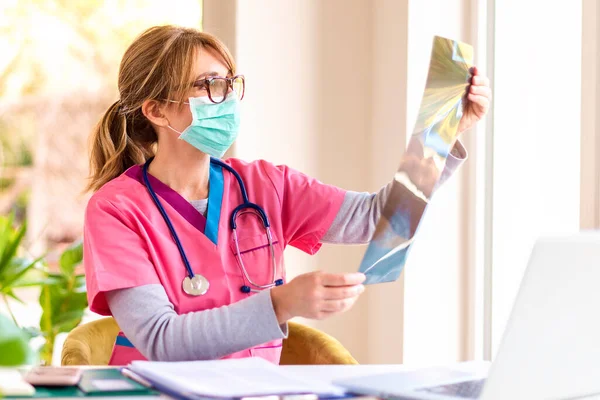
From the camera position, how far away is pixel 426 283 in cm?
225

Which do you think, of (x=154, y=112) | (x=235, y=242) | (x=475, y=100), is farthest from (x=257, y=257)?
(x=475, y=100)

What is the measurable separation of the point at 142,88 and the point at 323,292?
2.44ft

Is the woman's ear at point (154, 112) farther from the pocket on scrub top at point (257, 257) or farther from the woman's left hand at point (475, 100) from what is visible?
the woman's left hand at point (475, 100)

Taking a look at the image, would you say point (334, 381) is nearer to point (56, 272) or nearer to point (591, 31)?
point (591, 31)

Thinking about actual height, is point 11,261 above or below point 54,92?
below

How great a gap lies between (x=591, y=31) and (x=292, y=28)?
102 cm

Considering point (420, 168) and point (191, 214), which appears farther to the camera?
point (191, 214)

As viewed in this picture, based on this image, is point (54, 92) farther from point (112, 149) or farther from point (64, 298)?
point (112, 149)

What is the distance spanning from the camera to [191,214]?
153cm

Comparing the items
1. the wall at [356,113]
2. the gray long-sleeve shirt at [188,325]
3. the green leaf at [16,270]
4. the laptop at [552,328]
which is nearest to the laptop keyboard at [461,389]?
the laptop at [552,328]

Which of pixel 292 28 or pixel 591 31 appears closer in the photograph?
pixel 591 31

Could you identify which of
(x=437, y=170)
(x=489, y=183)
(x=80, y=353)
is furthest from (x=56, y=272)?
→ (x=437, y=170)

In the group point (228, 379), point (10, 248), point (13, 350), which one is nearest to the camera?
point (13, 350)

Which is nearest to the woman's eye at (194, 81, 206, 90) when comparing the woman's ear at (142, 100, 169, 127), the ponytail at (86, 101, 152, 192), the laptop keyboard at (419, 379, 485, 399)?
the woman's ear at (142, 100, 169, 127)
